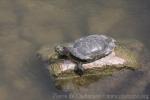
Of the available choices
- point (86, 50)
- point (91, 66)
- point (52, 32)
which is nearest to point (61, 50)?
Result: point (86, 50)

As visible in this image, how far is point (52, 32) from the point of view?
627 centimetres

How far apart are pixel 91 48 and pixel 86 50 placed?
3.3 inches

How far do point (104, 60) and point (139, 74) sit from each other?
593 millimetres

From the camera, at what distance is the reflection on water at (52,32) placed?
5293mm

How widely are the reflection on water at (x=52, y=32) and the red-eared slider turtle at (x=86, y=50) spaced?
37 centimetres

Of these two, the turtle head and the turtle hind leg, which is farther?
the turtle head

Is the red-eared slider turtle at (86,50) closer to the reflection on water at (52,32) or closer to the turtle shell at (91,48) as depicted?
the turtle shell at (91,48)

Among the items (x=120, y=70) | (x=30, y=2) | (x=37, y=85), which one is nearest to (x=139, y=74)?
(x=120, y=70)

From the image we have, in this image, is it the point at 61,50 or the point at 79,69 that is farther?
the point at 61,50

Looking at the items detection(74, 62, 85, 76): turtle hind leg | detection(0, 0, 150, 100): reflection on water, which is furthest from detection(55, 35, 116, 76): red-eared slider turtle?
detection(0, 0, 150, 100): reflection on water

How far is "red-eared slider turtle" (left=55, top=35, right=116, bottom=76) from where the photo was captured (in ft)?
17.3

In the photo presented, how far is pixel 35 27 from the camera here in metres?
Answer: 6.36

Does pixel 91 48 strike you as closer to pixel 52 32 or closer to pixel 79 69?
pixel 79 69

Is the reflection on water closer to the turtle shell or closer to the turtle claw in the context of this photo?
the turtle claw
